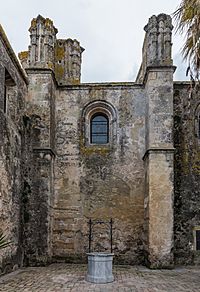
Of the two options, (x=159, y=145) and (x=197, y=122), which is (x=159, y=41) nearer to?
(x=197, y=122)

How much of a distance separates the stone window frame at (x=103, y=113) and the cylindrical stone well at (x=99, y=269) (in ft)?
16.9

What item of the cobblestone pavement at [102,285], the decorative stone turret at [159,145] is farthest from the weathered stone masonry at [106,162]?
the cobblestone pavement at [102,285]

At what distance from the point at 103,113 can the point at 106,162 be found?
6.49 feet

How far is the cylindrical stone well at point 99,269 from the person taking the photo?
10421 millimetres

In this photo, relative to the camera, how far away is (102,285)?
10.0 metres

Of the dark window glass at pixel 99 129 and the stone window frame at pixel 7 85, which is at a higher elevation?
the stone window frame at pixel 7 85

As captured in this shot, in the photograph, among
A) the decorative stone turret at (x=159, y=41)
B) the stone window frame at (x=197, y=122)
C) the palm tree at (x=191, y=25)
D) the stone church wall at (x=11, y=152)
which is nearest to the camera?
the palm tree at (x=191, y=25)

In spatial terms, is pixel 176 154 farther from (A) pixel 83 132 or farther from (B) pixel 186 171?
(A) pixel 83 132

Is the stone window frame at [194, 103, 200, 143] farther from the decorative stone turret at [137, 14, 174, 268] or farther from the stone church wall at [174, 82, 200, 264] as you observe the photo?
the decorative stone turret at [137, 14, 174, 268]

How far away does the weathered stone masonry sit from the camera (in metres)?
13.0

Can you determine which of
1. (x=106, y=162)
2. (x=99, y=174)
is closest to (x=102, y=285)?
(x=99, y=174)

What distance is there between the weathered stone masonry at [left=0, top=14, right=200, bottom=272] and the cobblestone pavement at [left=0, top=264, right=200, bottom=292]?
0.84 metres

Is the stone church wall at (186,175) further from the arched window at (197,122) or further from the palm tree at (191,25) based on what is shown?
the palm tree at (191,25)

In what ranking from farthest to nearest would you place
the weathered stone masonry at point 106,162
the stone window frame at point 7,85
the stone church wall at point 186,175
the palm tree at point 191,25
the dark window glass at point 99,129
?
the dark window glass at point 99,129, the stone church wall at point 186,175, the weathered stone masonry at point 106,162, the stone window frame at point 7,85, the palm tree at point 191,25
